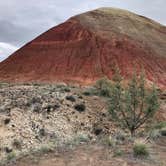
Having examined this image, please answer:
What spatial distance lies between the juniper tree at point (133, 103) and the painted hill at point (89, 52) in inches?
966

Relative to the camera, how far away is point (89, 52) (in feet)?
188

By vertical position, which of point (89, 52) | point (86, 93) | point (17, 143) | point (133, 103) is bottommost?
point (17, 143)

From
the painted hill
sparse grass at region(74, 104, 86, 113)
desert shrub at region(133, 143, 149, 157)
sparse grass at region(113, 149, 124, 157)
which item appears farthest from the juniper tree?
the painted hill

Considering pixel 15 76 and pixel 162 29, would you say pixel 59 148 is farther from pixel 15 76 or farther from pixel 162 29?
pixel 162 29

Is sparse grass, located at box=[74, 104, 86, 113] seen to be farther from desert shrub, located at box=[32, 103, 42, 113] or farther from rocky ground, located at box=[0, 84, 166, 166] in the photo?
desert shrub, located at box=[32, 103, 42, 113]

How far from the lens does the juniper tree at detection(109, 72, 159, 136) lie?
24.2 metres

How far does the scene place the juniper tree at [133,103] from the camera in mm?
24250

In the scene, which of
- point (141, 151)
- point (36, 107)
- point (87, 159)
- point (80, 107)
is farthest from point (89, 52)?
point (87, 159)

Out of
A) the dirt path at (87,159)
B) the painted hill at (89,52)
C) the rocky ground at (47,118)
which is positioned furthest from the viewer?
the painted hill at (89,52)

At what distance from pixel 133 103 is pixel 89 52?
109 ft

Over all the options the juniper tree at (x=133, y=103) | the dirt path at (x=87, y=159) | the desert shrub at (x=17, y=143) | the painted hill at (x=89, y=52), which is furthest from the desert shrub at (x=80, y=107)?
the dirt path at (x=87, y=159)

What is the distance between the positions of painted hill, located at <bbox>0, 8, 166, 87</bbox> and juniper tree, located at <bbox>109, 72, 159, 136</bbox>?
24540 mm

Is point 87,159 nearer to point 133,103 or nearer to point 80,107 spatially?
point 133,103

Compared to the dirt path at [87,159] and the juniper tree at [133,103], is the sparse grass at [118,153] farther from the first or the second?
the juniper tree at [133,103]
